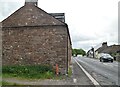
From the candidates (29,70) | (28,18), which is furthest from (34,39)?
(29,70)

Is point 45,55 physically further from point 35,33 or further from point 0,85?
point 0,85

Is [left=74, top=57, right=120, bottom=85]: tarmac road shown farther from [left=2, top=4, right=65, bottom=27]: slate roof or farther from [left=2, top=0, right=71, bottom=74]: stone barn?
[left=2, top=4, right=65, bottom=27]: slate roof

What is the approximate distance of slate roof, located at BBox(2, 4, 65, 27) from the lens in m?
22.0

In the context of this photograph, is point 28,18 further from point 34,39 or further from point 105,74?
point 105,74

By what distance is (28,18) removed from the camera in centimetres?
2248

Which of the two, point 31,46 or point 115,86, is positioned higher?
point 31,46

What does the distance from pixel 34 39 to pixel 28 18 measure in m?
2.02

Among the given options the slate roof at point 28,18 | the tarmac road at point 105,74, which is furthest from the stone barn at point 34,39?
the tarmac road at point 105,74

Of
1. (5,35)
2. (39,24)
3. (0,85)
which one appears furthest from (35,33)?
(0,85)

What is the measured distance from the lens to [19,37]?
873 inches

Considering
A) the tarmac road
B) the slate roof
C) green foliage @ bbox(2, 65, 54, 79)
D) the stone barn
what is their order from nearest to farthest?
the tarmac road → green foliage @ bbox(2, 65, 54, 79) → the stone barn → the slate roof

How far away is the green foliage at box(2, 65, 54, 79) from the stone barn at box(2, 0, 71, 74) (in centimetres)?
77

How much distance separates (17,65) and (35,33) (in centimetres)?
306

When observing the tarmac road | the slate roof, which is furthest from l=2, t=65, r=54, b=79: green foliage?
the slate roof
